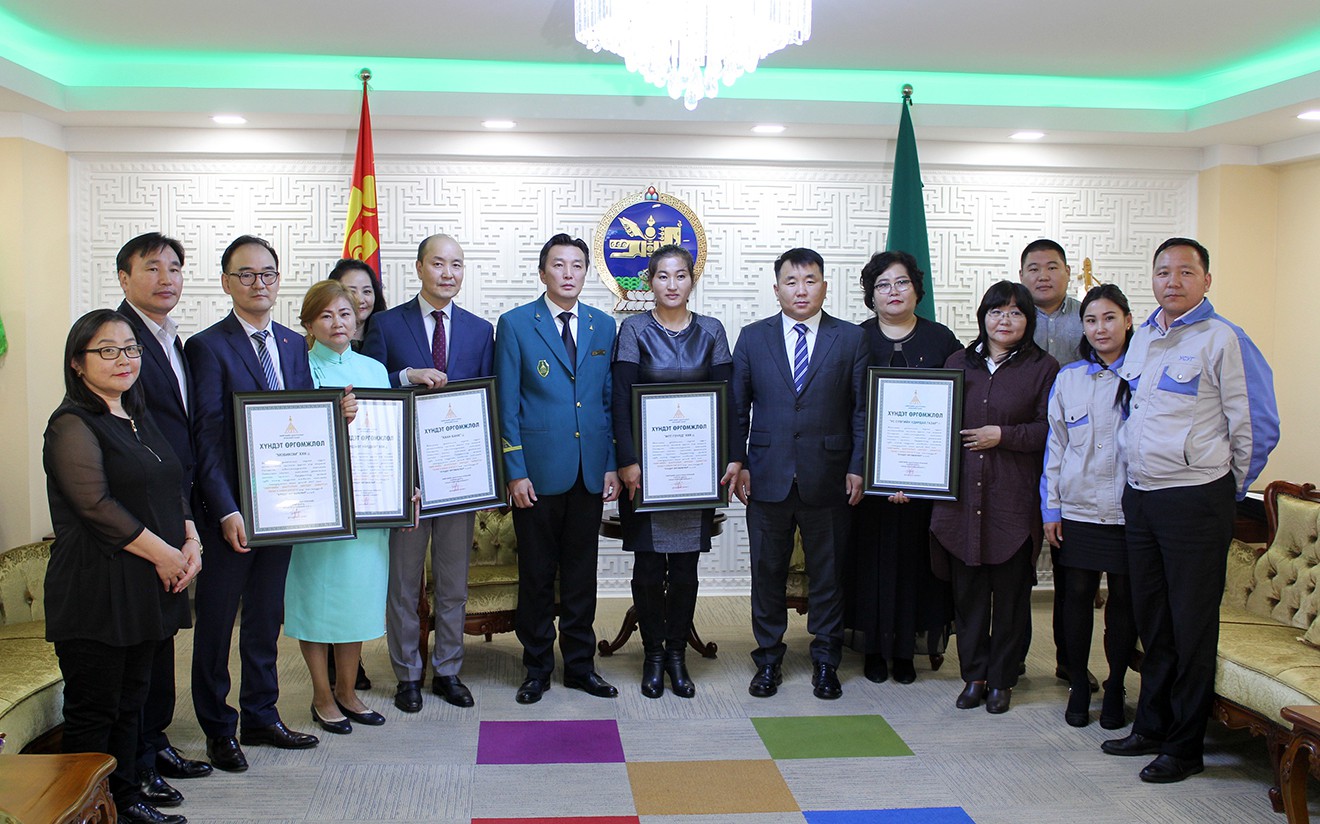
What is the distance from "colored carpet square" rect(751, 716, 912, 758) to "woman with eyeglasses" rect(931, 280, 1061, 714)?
0.48 metres

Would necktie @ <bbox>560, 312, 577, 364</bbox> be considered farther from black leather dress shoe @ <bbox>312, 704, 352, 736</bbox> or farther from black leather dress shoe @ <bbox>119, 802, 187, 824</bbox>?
black leather dress shoe @ <bbox>119, 802, 187, 824</bbox>

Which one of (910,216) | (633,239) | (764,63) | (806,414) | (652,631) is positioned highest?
(764,63)

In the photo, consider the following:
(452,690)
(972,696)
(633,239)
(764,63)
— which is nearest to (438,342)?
(452,690)

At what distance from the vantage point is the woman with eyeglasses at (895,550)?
4125 mm

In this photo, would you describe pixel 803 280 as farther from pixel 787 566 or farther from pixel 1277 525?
pixel 1277 525

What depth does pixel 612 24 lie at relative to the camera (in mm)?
3533

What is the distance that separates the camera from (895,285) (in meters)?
4.07

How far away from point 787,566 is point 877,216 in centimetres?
279

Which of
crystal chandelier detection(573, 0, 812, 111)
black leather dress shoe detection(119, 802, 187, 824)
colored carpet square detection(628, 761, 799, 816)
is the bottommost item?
colored carpet square detection(628, 761, 799, 816)

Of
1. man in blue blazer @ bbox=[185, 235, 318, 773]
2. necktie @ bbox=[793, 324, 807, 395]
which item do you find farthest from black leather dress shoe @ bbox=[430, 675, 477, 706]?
necktie @ bbox=[793, 324, 807, 395]

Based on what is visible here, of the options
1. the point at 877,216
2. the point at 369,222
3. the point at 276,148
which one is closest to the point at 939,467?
the point at 877,216

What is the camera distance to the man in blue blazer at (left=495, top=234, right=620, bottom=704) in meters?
3.86

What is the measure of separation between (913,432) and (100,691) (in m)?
2.83

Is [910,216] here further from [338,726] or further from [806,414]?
[338,726]
